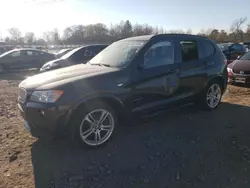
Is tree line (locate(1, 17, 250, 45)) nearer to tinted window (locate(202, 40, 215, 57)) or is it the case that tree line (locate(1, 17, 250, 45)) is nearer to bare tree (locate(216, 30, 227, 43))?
bare tree (locate(216, 30, 227, 43))

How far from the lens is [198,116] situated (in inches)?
215

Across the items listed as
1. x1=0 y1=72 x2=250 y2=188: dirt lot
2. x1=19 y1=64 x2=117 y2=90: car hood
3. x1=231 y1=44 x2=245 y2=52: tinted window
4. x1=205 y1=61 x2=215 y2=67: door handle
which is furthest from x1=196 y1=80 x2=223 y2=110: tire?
x1=231 y1=44 x2=245 y2=52: tinted window

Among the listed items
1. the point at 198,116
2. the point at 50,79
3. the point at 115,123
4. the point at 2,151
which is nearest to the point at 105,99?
the point at 115,123

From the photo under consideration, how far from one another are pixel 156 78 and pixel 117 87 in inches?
32.2

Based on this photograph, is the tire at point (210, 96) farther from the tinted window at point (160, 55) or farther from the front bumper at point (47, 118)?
the front bumper at point (47, 118)

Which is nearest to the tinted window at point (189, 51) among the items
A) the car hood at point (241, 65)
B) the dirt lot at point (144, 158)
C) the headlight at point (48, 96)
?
the dirt lot at point (144, 158)

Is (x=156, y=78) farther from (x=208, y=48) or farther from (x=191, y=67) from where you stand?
(x=208, y=48)

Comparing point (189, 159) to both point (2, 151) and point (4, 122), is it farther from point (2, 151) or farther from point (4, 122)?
point (4, 122)

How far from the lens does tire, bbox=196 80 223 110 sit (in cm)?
560

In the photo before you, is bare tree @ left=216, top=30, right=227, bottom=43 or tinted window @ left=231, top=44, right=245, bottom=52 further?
bare tree @ left=216, top=30, right=227, bottom=43

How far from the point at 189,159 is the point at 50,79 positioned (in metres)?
2.36

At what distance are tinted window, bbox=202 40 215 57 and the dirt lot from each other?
1.48 meters

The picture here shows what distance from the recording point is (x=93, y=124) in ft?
12.8

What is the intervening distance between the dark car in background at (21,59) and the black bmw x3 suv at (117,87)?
12581 mm
